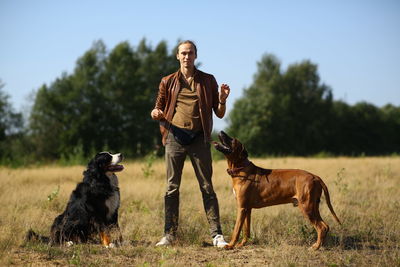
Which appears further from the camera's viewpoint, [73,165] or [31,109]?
[31,109]

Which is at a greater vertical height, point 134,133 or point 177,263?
point 134,133

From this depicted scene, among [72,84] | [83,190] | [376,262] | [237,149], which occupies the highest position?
[72,84]

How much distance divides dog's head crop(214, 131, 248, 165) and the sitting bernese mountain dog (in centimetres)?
157

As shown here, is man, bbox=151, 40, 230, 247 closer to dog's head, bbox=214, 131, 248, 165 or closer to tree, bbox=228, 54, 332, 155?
dog's head, bbox=214, 131, 248, 165

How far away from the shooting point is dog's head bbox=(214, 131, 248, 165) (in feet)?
20.1

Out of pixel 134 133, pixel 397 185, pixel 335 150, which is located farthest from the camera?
pixel 335 150

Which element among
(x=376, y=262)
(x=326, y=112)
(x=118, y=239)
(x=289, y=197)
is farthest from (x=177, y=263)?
(x=326, y=112)

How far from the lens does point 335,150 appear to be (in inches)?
1937

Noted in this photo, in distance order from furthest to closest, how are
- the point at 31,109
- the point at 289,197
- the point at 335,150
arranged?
the point at 335,150 → the point at 31,109 → the point at 289,197

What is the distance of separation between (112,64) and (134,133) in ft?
21.6

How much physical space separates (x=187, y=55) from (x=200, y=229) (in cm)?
289

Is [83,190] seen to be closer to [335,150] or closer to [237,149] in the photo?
[237,149]

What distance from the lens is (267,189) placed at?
20.0 feet

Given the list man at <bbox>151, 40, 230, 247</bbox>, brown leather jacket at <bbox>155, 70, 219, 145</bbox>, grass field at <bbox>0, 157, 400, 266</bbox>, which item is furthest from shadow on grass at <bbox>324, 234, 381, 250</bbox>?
brown leather jacket at <bbox>155, 70, 219, 145</bbox>
